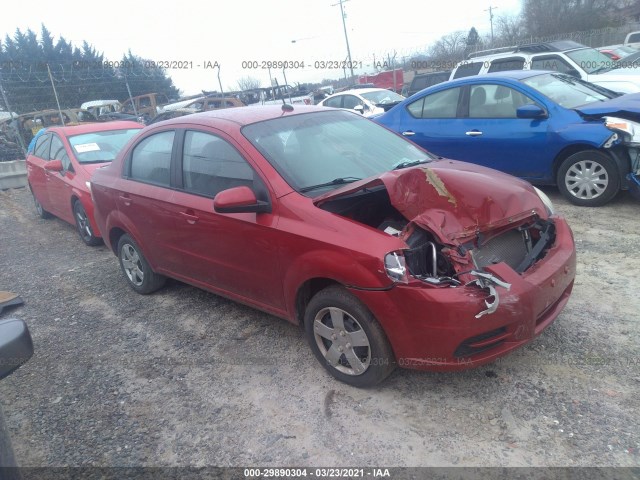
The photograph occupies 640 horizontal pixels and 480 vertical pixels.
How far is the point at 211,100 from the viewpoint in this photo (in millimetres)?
18562

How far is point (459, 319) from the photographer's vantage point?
8.87ft

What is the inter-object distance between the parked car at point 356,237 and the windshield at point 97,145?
3.08 meters

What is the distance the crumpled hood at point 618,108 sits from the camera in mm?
5609

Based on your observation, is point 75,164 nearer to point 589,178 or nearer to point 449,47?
point 589,178

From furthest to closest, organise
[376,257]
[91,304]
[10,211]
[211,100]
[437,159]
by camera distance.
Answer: [211,100], [10,211], [91,304], [437,159], [376,257]

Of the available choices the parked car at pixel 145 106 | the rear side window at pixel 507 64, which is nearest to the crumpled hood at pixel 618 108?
the rear side window at pixel 507 64

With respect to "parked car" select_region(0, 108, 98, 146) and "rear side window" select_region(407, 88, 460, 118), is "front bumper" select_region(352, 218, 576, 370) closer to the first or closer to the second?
"rear side window" select_region(407, 88, 460, 118)

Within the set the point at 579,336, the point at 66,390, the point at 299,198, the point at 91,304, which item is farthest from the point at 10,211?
the point at 579,336

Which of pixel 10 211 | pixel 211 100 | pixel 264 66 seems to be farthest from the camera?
pixel 211 100

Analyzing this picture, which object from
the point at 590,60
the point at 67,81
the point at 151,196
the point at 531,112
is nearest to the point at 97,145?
the point at 151,196

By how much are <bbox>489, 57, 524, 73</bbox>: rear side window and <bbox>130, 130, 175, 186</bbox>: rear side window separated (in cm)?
853

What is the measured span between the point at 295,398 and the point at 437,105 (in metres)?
5.26

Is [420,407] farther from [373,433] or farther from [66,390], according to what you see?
[66,390]

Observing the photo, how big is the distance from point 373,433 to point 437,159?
2.35 metres
